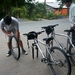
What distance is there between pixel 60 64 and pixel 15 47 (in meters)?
2.05

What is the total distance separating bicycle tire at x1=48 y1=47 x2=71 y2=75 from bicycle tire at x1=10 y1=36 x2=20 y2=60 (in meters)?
1.43

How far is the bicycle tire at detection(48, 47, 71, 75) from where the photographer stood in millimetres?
3620

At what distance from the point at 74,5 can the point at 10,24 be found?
2.03 meters

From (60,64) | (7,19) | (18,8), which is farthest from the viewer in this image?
(18,8)

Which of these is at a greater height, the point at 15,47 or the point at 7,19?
the point at 7,19

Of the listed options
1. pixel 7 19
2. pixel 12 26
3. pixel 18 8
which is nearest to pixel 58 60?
pixel 7 19

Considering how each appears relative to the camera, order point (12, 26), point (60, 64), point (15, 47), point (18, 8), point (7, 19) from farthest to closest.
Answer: point (18, 8), point (15, 47), point (12, 26), point (7, 19), point (60, 64)

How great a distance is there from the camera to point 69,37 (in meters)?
4.14

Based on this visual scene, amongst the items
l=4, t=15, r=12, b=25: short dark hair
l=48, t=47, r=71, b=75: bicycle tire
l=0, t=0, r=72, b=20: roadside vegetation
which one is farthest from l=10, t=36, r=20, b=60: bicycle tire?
l=0, t=0, r=72, b=20: roadside vegetation

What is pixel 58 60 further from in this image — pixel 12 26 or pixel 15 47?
pixel 12 26

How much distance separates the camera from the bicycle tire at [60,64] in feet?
11.9

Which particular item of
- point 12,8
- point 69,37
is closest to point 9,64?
point 69,37

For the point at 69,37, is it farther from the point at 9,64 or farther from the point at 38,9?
the point at 38,9

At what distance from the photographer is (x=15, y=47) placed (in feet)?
17.7
